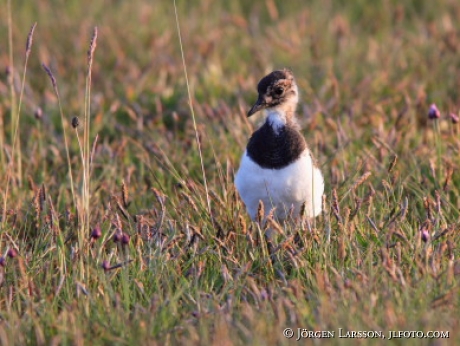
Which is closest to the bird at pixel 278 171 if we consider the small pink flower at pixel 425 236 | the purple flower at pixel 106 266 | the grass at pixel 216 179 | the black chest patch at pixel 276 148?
the black chest patch at pixel 276 148

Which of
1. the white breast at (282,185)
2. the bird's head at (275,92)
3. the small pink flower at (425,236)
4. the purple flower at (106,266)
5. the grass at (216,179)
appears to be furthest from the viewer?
the bird's head at (275,92)

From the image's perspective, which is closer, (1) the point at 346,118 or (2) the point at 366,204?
(2) the point at 366,204

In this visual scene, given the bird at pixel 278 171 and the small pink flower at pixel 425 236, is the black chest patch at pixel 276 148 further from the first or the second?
the small pink flower at pixel 425 236

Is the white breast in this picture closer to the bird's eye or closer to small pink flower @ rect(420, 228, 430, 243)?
the bird's eye

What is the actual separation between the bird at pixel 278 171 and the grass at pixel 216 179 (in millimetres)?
147

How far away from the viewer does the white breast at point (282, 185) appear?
4852 millimetres

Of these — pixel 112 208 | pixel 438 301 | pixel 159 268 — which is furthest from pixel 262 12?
pixel 438 301

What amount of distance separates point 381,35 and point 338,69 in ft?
4.36

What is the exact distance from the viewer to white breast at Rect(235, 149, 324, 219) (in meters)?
4.85

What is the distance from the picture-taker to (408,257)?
4160mm

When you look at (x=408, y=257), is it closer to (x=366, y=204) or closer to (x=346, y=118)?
(x=366, y=204)

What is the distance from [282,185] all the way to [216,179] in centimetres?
109

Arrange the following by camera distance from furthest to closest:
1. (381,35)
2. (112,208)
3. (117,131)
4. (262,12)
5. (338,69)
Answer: (262,12)
(381,35)
(338,69)
(117,131)
(112,208)

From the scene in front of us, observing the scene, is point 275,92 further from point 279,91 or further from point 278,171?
point 278,171
